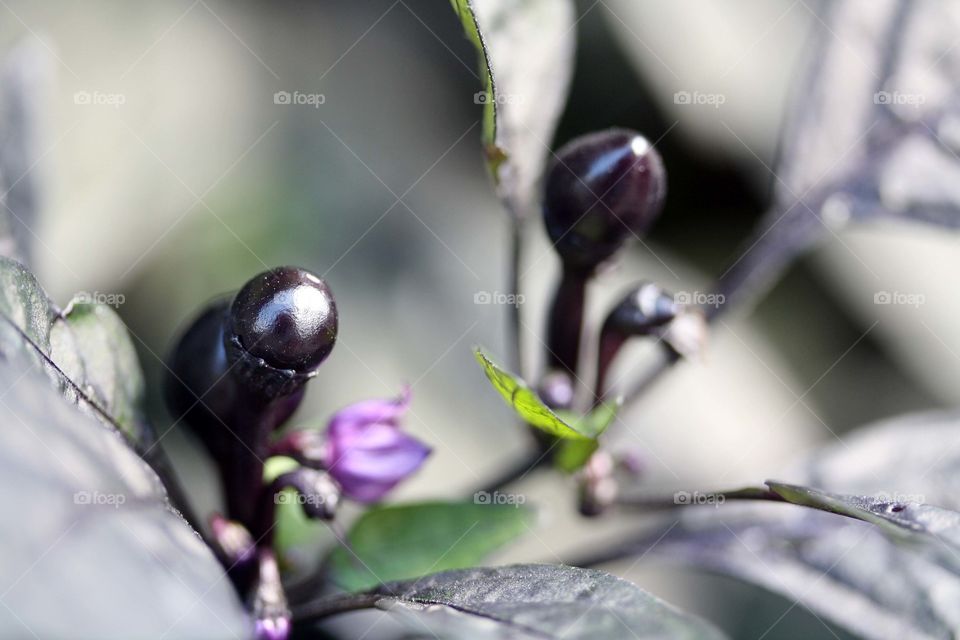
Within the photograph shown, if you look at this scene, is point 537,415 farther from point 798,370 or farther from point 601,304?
point 798,370

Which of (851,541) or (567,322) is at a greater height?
(567,322)

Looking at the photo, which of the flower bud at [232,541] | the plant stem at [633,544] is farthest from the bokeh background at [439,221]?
the flower bud at [232,541]

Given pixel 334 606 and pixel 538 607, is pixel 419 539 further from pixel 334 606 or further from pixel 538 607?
pixel 538 607

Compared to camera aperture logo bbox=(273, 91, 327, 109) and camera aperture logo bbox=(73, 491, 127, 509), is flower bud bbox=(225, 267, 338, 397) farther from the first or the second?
camera aperture logo bbox=(273, 91, 327, 109)

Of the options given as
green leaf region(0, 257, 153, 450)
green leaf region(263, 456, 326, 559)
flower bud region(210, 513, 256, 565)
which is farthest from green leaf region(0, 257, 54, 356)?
green leaf region(263, 456, 326, 559)

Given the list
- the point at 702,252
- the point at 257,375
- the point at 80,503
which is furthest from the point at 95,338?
the point at 702,252

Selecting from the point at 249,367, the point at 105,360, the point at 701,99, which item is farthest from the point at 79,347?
the point at 701,99
